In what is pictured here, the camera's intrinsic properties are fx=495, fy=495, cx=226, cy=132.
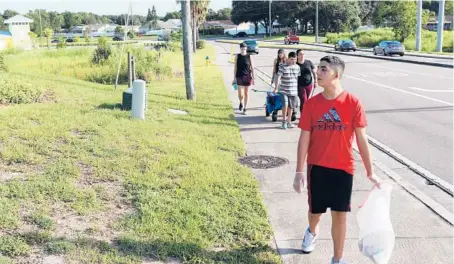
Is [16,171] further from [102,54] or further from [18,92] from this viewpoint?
[102,54]

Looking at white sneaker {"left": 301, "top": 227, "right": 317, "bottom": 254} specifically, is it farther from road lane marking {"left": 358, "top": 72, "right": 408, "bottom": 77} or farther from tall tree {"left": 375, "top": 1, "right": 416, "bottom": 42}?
tall tree {"left": 375, "top": 1, "right": 416, "bottom": 42}

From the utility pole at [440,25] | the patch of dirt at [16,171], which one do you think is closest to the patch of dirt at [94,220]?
the patch of dirt at [16,171]

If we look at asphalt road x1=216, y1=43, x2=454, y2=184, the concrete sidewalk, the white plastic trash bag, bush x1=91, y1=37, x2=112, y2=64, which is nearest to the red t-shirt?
the white plastic trash bag

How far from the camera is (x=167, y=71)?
19938 millimetres

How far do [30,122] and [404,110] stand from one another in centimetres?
898

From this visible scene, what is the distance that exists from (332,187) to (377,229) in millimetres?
459

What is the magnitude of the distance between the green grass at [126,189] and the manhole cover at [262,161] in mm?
227

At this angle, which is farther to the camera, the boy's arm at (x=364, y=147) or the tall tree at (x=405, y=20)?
the tall tree at (x=405, y=20)

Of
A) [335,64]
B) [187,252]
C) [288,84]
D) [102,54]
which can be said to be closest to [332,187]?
[335,64]

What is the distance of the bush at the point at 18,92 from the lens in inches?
383

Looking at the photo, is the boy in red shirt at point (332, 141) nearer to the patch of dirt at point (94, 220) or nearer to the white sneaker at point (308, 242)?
the white sneaker at point (308, 242)

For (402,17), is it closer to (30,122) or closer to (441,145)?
(441,145)

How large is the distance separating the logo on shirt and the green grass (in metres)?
1.24

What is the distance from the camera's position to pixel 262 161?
749 centimetres
